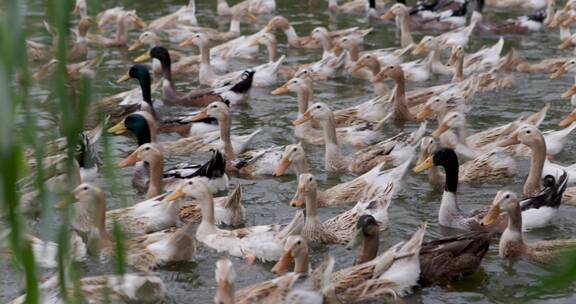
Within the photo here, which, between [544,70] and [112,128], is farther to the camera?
[544,70]

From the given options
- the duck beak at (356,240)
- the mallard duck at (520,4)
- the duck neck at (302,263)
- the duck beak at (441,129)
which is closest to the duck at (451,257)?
the duck beak at (356,240)

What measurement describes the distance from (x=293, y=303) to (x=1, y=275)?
6.84ft

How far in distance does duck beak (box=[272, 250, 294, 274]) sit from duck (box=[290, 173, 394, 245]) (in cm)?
66

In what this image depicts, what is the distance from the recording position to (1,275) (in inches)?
277

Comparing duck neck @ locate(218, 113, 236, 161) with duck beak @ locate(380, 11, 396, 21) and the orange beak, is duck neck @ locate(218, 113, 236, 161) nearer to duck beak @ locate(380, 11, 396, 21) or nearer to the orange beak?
the orange beak

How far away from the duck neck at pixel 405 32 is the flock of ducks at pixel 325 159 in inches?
0.9

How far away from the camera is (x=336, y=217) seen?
7965mm

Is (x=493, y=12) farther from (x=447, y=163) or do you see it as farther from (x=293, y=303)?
(x=293, y=303)

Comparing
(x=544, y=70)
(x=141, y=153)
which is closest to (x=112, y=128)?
(x=141, y=153)

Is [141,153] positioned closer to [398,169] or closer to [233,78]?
[398,169]

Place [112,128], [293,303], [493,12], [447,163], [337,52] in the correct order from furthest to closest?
[493,12], [337,52], [112,128], [447,163], [293,303]

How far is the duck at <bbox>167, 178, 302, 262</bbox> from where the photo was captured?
734 centimetres

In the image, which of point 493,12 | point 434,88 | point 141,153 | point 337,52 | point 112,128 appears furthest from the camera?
point 493,12

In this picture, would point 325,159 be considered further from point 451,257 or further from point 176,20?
point 176,20
